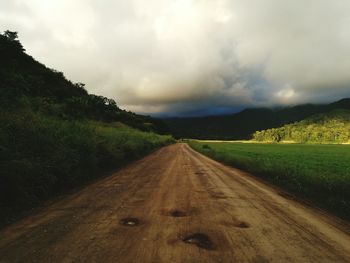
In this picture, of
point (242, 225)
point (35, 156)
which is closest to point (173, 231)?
point (242, 225)

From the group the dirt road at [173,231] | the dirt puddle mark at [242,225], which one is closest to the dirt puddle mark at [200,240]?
the dirt road at [173,231]

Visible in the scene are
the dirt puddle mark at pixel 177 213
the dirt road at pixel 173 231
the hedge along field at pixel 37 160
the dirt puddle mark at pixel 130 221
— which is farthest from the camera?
the hedge along field at pixel 37 160

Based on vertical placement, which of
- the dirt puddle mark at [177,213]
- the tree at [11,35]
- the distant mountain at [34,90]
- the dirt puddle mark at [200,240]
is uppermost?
the tree at [11,35]

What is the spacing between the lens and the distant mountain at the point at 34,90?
15.1m

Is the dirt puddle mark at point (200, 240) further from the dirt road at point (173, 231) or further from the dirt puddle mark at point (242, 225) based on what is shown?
the dirt puddle mark at point (242, 225)

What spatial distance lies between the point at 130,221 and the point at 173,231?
118 centimetres

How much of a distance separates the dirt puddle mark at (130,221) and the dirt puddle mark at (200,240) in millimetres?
1397

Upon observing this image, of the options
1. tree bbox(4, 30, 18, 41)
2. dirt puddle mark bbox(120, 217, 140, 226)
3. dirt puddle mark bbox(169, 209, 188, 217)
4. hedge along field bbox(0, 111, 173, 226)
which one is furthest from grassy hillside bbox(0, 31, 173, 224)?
tree bbox(4, 30, 18, 41)

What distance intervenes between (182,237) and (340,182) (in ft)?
28.1

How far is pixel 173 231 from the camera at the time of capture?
591cm

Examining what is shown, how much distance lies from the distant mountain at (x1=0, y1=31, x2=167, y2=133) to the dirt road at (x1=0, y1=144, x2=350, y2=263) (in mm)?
7655

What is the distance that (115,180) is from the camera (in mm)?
13039

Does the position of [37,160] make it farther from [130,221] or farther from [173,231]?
[173,231]

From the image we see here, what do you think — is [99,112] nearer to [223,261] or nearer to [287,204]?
[287,204]
